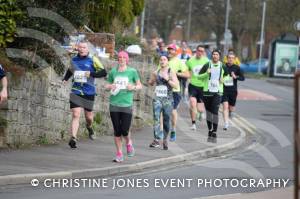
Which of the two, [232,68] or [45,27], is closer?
[45,27]

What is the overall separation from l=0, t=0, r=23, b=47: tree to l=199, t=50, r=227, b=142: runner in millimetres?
4390

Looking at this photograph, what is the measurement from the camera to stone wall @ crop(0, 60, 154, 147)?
14109 millimetres

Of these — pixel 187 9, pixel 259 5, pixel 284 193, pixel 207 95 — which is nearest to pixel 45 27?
pixel 207 95

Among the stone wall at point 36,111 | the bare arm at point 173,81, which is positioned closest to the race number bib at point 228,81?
the stone wall at point 36,111

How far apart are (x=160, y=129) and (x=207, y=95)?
77.8 inches

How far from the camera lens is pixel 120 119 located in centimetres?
1330

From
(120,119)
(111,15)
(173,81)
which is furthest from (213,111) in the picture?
(111,15)

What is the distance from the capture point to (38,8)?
15.1m

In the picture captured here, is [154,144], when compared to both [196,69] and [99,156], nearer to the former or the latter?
[99,156]

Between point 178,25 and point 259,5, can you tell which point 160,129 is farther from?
point 178,25

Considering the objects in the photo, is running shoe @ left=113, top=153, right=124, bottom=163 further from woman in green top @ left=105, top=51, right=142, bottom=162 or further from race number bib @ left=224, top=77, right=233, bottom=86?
race number bib @ left=224, top=77, right=233, bottom=86

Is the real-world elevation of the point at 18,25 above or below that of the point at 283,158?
above

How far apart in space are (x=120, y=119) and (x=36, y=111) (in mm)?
2122

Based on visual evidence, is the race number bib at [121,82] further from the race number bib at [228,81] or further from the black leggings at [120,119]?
the race number bib at [228,81]
